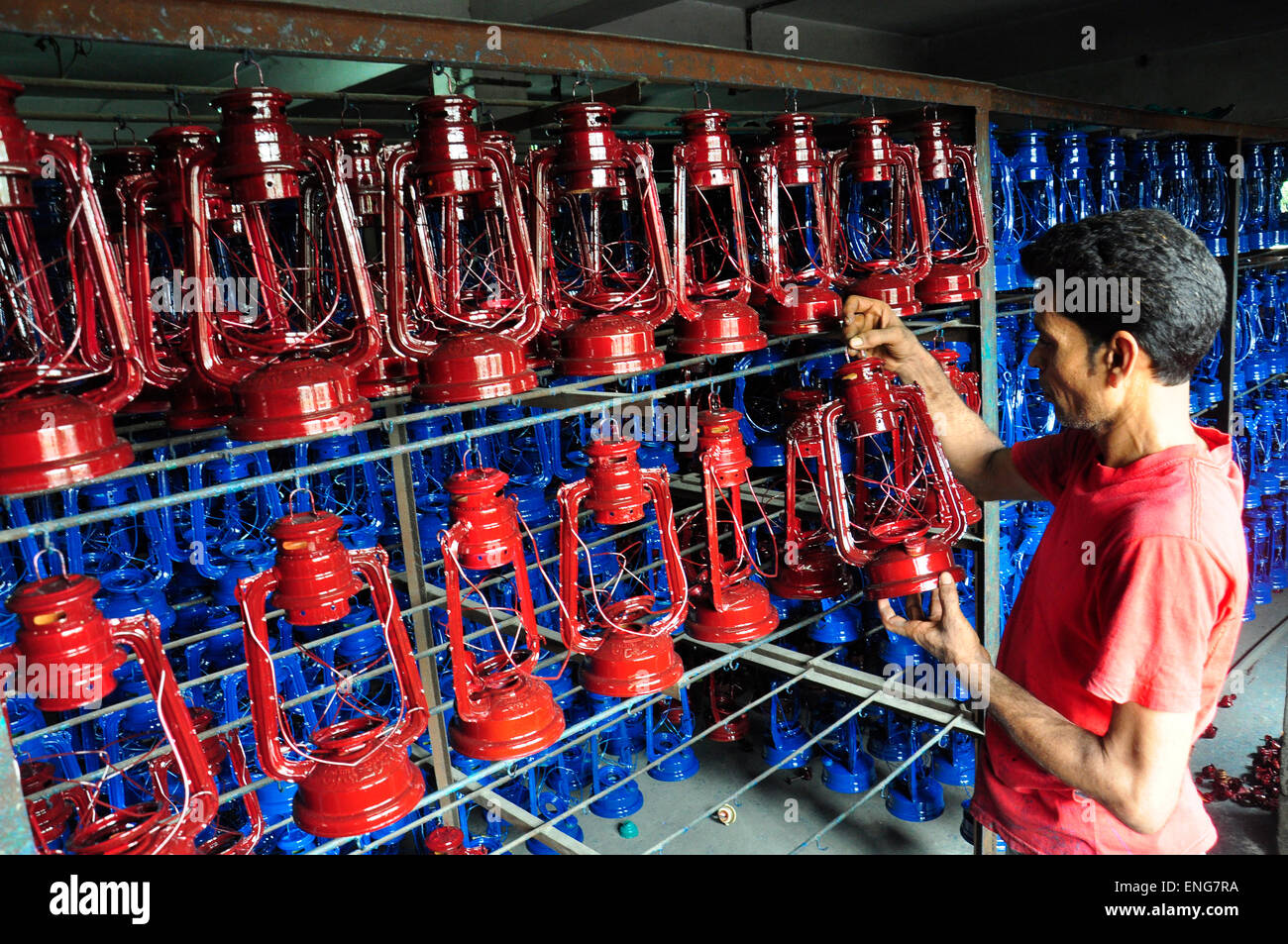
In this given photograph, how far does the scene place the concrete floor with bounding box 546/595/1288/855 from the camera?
3680mm

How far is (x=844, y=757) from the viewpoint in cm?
406

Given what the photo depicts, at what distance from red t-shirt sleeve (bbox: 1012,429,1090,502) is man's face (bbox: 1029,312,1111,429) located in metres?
0.29

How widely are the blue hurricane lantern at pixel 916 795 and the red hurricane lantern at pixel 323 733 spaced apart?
9.18 ft

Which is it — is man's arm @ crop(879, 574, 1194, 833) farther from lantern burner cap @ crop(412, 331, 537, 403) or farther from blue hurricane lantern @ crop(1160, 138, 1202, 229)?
blue hurricane lantern @ crop(1160, 138, 1202, 229)

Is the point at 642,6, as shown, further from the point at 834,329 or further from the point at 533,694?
the point at 533,694

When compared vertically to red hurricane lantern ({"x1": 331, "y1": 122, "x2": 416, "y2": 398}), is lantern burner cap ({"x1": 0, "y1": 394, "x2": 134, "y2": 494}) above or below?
below

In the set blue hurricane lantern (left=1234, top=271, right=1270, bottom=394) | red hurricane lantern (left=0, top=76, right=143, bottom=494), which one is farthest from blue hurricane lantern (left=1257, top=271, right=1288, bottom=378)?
red hurricane lantern (left=0, top=76, right=143, bottom=494)

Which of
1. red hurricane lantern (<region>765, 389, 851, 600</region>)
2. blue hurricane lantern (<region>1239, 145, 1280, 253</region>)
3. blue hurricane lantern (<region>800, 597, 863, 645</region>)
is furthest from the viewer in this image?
blue hurricane lantern (<region>1239, 145, 1280, 253</region>)

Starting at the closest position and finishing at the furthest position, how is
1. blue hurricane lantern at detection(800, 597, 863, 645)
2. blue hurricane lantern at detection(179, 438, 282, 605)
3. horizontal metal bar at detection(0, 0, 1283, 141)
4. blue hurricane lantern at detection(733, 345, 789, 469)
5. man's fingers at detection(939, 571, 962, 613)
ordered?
1. horizontal metal bar at detection(0, 0, 1283, 141)
2. man's fingers at detection(939, 571, 962, 613)
3. blue hurricane lantern at detection(179, 438, 282, 605)
4. blue hurricane lantern at detection(800, 597, 863, 645)
5. blue hurricane lantern at detection(733, 345, 789, 469)

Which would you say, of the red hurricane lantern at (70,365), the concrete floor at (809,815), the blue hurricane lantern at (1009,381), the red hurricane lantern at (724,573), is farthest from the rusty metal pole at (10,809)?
the blue hurricane lantern at (1009,381)

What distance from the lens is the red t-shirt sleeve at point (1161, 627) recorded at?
1290 millimetres

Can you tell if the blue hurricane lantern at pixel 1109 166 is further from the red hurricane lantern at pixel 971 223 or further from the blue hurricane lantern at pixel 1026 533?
the red hurricane lantern at pixel 971 223

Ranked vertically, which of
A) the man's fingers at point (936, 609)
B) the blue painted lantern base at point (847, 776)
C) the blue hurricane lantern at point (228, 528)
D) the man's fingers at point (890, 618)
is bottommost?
the blue painted lantern base at point (847, 776)
